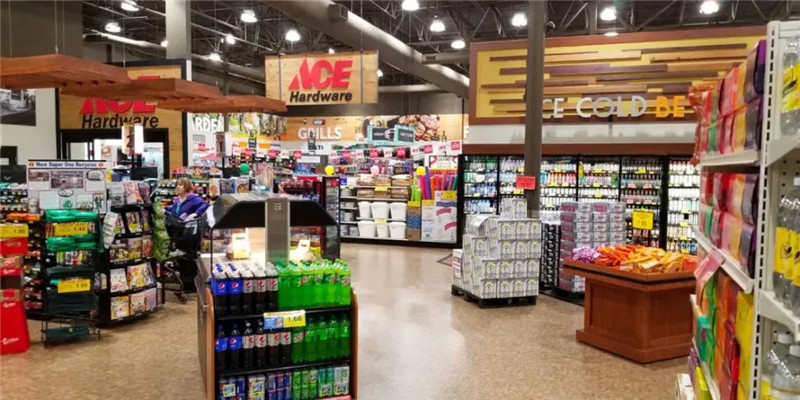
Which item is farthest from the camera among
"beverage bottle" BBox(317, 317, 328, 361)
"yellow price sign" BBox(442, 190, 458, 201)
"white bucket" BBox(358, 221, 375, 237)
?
"white bucket" BBox(358, 221, 375, 237)

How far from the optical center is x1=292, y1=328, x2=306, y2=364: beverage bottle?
3.83m

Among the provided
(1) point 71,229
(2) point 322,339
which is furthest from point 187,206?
(2) point 322,339

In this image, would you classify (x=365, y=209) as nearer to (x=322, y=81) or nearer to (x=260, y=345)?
(x=322, y=81)

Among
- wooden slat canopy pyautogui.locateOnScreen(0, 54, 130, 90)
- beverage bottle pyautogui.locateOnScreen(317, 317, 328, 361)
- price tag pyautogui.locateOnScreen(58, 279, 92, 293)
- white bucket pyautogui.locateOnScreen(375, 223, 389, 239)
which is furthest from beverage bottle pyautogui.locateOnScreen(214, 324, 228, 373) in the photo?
white bucket pyautogui.locateOnScreen(375, 223, 389, 239)

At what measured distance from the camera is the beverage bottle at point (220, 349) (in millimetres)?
3676

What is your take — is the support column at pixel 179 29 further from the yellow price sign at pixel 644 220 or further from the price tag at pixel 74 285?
the yellow price sign at pixel 644 220

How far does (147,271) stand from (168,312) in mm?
603

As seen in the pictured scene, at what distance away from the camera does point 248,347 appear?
3729mm

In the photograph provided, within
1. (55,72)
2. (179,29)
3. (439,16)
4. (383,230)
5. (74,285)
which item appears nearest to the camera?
(74,285)

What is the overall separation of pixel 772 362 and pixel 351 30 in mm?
10789

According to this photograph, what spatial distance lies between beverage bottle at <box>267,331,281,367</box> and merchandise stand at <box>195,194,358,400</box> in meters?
0.04

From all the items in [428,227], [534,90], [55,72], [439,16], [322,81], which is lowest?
[428,227]

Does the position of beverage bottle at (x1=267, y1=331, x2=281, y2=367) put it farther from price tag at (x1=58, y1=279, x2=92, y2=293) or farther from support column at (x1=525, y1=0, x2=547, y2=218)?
support column at (x1=525, y1=0, x2=547, y2=218)

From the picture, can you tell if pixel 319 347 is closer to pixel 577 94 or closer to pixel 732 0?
pixel 577 94
